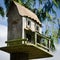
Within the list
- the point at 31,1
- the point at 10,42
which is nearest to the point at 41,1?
the point at 31,1

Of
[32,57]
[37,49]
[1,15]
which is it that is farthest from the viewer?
[1,15]

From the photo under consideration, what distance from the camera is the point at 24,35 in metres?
16.3

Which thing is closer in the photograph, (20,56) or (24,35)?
(20,56)

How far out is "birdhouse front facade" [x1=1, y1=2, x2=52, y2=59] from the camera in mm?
15695

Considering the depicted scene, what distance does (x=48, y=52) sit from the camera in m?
16.3

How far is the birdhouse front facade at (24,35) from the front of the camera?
1570cm

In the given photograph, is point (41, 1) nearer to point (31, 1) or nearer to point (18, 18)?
point (31, 1)

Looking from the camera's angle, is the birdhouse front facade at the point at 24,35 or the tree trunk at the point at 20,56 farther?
the tree trunk at the point at 20,56

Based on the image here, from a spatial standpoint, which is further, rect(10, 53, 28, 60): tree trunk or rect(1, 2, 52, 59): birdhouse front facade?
rect(10, 53, 28, 60): tree trunk

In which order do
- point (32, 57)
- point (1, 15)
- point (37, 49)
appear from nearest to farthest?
point (37, 49) → point (32, 57) → point (1, 15)

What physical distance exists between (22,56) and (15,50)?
346 mm

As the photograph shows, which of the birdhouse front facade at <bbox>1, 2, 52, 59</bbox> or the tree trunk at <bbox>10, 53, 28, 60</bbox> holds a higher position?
the birdhouse front facade at <bbox>1, 2, 52, 59</bbox>

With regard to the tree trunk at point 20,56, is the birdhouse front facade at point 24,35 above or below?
above

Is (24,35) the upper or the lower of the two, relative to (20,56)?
upper
